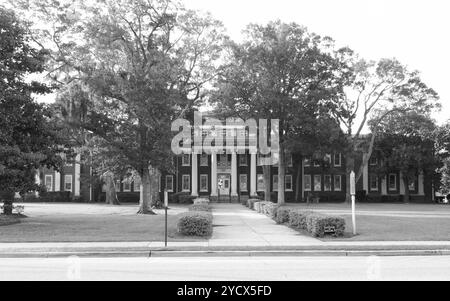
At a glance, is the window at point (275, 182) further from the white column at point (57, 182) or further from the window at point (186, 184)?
the white column at point (57, 182)

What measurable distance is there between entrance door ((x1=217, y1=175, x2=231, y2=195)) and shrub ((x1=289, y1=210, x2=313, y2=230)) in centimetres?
4538

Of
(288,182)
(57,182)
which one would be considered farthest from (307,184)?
(57,182)

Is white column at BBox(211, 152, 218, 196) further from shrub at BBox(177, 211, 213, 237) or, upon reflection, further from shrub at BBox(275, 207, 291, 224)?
shrub at BBox(177, 211, 213, 237)

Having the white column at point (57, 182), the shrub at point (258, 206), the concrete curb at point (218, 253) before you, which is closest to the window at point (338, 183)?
the shrub at point (258, 206)

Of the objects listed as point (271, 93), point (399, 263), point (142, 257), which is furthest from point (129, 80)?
point (399, 263)

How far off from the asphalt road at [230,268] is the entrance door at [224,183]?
55.8 metres

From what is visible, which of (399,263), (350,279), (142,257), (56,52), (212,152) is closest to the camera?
(350,279)

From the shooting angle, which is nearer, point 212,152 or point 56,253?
point 56,253

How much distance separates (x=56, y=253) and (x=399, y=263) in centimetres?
945

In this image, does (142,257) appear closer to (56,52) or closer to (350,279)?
(350,279)

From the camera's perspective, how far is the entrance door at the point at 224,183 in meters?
71.1

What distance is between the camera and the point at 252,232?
2278 centimetres

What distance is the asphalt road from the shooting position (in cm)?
1089
